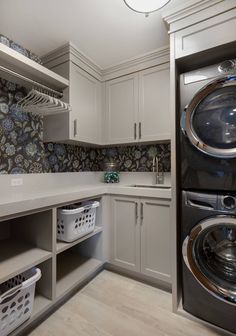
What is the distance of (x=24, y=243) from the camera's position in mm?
1559

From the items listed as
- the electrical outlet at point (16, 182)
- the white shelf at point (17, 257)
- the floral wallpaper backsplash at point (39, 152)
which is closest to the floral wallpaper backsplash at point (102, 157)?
the floral wallpaper backsplash at point (39, 152)

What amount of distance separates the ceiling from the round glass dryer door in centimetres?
74

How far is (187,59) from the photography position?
4.57 feet

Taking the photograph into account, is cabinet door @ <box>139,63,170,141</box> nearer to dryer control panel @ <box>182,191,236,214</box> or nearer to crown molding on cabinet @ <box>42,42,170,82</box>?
crown molding on cabinet @ <box>42,42,170,82</box>

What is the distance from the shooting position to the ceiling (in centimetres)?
141

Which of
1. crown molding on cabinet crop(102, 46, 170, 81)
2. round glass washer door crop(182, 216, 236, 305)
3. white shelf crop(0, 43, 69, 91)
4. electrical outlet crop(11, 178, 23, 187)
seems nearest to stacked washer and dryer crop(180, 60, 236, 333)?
round glass washer door crop(182, 216, 236, 305)

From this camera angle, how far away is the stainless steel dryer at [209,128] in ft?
3.94

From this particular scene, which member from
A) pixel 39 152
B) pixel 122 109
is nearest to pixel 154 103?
pixel 122 109

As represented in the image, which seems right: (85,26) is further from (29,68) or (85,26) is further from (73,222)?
(73,222)

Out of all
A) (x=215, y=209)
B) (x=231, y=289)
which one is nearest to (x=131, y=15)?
(x=215, y=209)

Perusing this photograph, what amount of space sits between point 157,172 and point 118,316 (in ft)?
4.62

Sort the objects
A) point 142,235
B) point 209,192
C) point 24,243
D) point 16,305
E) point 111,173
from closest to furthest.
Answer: point 16,305
point 209,192
point 24,243
point 142,235
point 111,173

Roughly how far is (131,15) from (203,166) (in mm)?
1290

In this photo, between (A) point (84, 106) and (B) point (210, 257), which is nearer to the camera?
(B) point (210, 257)
